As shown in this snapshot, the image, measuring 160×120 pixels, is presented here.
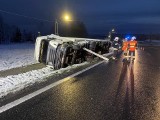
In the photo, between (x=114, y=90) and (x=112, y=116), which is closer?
(x=112, y=116)

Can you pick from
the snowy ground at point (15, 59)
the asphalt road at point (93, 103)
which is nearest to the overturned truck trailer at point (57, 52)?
the snowy ground at point (15, 59)

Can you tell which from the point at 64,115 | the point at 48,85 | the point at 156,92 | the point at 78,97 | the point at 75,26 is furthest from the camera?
the point at 75,26

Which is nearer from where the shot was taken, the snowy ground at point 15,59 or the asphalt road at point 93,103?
the asphalt road at point 93,103

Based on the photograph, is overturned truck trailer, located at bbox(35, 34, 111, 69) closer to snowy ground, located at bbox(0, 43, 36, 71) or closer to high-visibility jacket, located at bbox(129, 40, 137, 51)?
snowy ground, located at bbox(0, 43, 36, 71)

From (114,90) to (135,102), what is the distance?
1.54m

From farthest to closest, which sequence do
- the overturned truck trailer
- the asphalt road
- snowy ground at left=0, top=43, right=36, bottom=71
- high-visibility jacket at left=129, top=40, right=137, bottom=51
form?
high-visibility jacket at left=129, top=40, right=137, bottom=51
snowy ground at left=0, top=43, right=36, bottom=71
the overturned truck trailer
the asphalt road

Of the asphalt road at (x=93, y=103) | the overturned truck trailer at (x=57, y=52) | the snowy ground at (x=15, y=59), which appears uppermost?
the overturned truck trailer at (x=57, y=52)

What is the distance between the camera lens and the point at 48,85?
9.14 meters

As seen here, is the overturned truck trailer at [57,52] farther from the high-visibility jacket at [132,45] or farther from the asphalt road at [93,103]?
the asphalt road at [93,103]

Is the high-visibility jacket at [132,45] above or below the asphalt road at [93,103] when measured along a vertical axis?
above

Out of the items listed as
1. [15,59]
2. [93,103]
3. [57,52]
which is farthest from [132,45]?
[93,103]

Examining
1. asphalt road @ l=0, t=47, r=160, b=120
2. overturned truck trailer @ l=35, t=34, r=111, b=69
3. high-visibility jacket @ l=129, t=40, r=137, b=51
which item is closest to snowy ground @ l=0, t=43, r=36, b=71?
overturned truck trailer @ l=35, t=34, r=111, b=69

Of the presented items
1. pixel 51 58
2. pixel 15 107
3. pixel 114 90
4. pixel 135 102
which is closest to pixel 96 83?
pixel 114 90

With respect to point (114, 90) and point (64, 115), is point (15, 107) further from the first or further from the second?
point (114, 90)
